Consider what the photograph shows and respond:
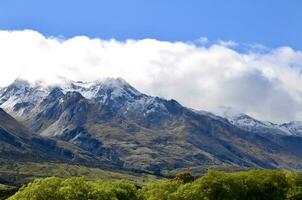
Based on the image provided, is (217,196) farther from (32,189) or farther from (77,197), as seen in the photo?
(32,189)

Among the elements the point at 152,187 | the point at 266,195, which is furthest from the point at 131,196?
the point at 266,195

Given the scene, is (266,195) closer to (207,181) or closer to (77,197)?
(207,181)

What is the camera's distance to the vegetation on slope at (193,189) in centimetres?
13262

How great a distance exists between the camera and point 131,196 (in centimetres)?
15675

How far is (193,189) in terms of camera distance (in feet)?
459

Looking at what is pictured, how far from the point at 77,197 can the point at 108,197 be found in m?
9.25

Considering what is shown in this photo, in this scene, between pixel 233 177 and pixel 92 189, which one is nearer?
pixel 92 189

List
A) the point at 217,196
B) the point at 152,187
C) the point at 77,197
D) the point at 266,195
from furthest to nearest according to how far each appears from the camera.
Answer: the point at 152,187
the point at 266,195
the point at 217,196
the point at 77,197

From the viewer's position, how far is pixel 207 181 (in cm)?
14350

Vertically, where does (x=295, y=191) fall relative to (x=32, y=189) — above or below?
above

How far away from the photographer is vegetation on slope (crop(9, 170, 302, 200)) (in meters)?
133

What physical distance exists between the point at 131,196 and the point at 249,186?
1295 inches


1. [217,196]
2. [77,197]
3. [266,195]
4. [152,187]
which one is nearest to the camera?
[77,197]

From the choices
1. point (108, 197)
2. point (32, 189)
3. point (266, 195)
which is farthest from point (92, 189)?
point (266, 195)
